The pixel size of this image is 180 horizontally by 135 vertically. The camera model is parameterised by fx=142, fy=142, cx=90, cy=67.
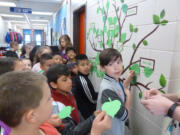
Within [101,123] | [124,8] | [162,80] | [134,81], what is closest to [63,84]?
[101,123]

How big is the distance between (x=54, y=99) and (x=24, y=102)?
561 millimetres

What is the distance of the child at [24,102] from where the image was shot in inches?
23.2

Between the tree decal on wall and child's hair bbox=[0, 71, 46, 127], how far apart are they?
3.13ft

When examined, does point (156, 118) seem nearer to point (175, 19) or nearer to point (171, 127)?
point (171, 127)

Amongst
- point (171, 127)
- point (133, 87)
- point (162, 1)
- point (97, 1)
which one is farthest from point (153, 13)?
point (97, 1)

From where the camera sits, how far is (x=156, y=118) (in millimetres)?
1212

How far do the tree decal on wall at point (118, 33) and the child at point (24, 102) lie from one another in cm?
92

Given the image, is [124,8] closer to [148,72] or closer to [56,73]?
[148,72]

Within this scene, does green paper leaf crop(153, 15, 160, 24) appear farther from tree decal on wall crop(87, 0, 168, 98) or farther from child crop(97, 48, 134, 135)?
child crop(97, 48, 134, 135)

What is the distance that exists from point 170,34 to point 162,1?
10.6 inches

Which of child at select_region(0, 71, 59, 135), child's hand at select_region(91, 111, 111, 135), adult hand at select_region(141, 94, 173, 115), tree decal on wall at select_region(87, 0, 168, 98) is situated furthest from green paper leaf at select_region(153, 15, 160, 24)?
child at select_region(0, 71, 59, 135)

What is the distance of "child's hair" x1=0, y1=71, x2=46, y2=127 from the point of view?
1.93 feet

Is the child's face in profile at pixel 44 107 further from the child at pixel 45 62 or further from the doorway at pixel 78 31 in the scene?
the doorway at pixel 78 31

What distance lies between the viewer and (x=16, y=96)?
592 mm
